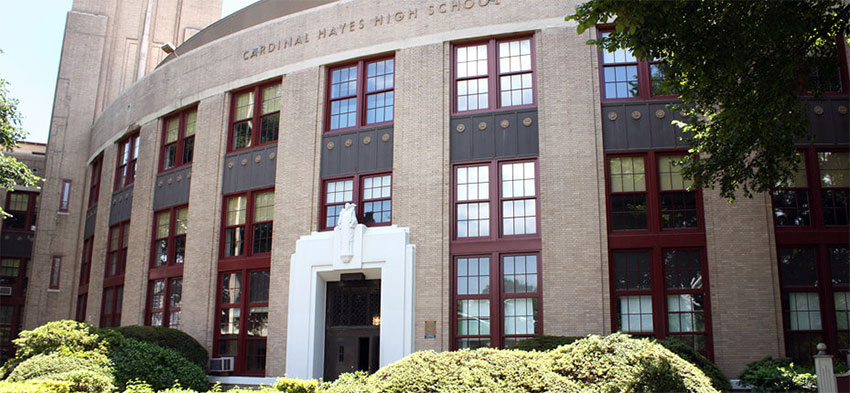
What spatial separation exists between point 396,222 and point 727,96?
A: 9746 millimetres

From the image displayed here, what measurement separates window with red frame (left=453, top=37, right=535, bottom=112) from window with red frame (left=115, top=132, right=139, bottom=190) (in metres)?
15.2

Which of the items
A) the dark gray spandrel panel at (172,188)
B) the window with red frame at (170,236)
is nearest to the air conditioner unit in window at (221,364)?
the window with red frame at (170,236)

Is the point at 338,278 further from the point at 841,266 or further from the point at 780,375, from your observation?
the point at 841,266

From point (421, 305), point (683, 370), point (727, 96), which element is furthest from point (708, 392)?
point (421, 305)

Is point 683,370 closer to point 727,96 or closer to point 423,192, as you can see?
point 727,96

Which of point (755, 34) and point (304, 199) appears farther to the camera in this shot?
point (304, 199)

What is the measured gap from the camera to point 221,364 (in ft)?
74.0

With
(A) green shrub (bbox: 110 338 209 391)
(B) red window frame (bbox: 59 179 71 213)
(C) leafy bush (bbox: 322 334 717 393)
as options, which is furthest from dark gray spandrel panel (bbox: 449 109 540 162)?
(B) red window frame (bbox: 59 179 71 213)

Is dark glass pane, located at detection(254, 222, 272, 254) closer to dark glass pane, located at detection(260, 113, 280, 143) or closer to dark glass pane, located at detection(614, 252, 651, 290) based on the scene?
dark glass pane, located at detection(260, 113, 280, 143)

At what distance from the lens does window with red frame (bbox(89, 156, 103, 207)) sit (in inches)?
1310

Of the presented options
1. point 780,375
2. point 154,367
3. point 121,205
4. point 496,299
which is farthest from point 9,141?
point 780,375

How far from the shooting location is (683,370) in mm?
12000

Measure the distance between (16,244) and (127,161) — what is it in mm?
10452

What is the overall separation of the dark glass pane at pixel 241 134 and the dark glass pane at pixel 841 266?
1834 centimetres
